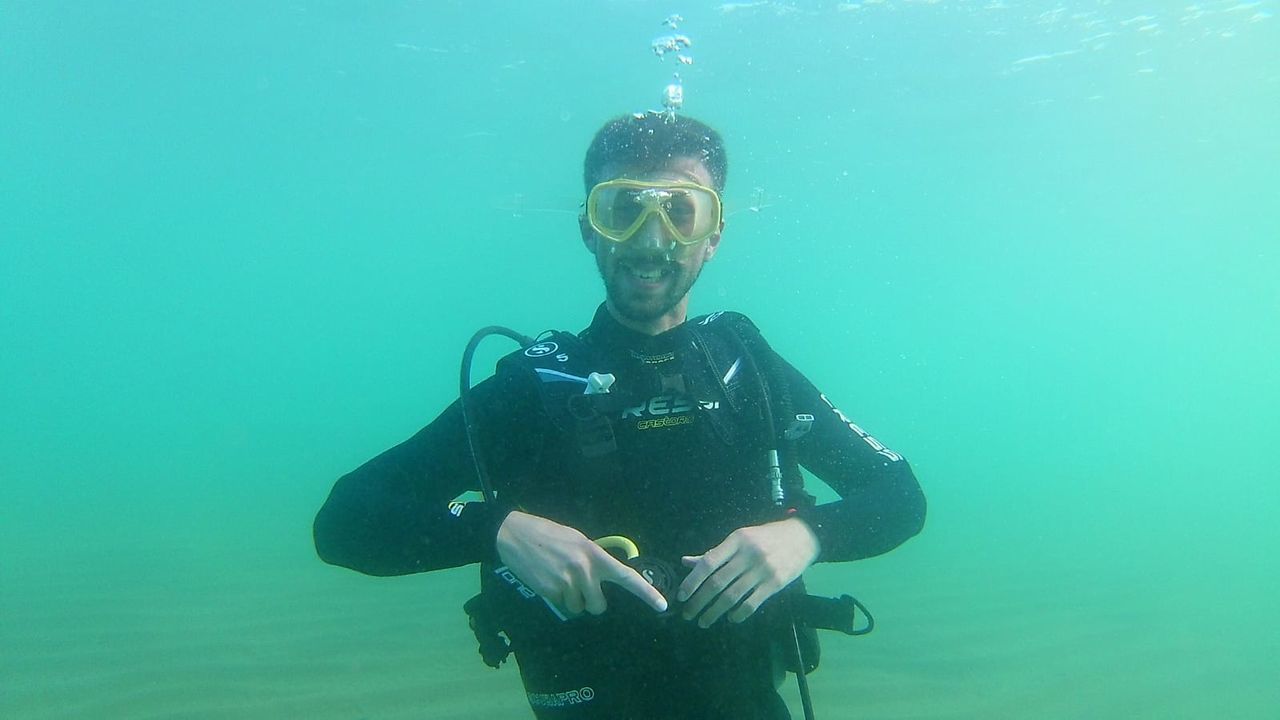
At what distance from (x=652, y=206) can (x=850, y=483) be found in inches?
47.4

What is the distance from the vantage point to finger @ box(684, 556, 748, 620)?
183cm

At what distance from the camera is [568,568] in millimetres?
1821

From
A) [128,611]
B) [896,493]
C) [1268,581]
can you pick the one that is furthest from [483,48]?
[1268,581]

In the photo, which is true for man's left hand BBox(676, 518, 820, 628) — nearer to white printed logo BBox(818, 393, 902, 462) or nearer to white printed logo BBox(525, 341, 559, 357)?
white printed logo BBox(818, 393, 902, 462)

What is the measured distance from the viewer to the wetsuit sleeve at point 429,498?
2.07 metres

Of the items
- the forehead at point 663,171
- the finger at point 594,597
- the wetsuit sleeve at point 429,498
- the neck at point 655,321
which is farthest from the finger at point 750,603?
the forehead at point 663,171

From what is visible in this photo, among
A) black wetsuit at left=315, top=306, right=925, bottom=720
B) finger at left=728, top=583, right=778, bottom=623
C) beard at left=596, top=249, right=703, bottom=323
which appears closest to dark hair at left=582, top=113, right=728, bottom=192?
beard at left=596, top=249, right=703, bottom=323

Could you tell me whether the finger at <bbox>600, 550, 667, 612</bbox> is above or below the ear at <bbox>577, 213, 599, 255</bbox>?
below

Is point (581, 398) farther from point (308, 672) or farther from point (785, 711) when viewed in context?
point (308, 672)

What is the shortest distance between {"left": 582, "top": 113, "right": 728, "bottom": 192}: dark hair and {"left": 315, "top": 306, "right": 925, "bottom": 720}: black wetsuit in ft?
2.14

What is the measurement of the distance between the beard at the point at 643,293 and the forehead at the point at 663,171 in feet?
1.12

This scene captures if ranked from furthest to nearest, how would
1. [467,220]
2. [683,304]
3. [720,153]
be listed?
1. [467,220]
2. [720,153]
3. [683,304]

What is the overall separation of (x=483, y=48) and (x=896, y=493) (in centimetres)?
1668

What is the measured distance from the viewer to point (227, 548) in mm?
13125
